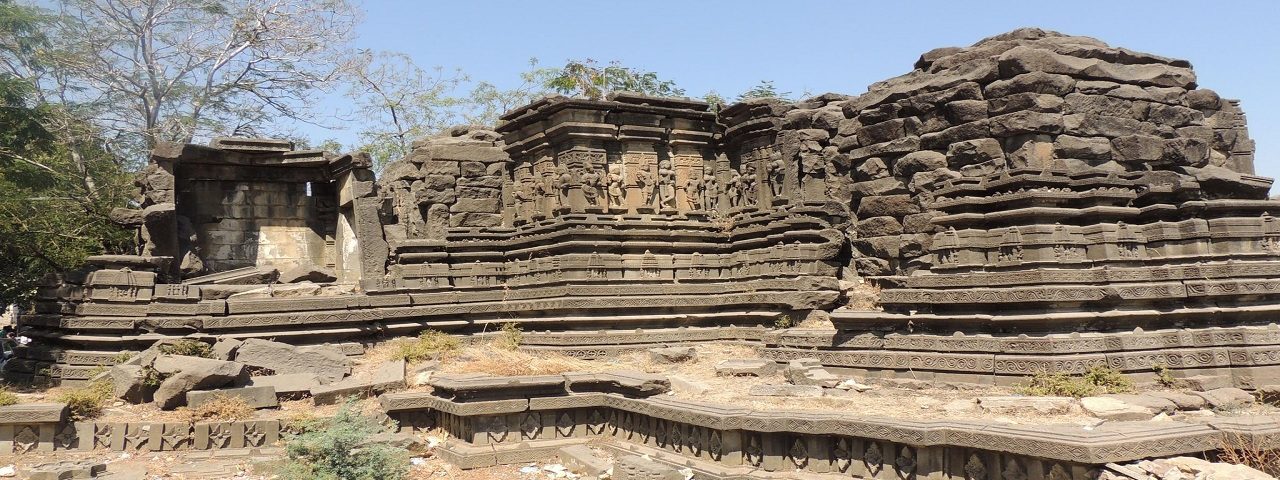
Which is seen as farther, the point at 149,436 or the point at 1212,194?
the point at 1212,194

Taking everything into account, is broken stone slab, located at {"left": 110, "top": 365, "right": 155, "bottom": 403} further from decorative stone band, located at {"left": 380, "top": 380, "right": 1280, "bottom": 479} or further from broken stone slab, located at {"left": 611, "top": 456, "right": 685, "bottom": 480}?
broken stone slab, located at {"left": 611, "top": 456, "right": 685, "bottom": 480}

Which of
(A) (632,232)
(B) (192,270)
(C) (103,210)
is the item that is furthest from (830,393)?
(C) (103,210)

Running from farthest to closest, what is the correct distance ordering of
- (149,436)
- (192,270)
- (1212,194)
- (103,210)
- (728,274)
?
(103,210), (728,274), (192,270), (1212,194), (149,436)

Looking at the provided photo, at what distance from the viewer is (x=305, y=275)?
1444 centimetres

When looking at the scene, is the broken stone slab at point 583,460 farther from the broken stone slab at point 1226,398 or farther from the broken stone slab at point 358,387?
the broken stone slab at point 1226,398

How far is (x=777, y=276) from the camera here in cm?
1419

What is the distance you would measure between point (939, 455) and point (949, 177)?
6.16 m

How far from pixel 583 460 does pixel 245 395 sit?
3.87 metres

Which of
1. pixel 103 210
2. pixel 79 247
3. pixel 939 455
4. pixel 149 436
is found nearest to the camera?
pixel 939 455

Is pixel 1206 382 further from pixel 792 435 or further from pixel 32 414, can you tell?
pixel 32 414

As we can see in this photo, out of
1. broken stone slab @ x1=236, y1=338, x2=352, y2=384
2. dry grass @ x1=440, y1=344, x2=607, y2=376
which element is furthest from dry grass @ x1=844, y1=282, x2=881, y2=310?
broken stone slab @ x1=236, y1=338, x2=352, y2=384

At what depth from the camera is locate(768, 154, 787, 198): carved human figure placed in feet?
49.3

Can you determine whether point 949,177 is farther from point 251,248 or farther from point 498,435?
point 251,248

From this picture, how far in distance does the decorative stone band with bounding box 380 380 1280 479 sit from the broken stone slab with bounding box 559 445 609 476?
0.32 m
